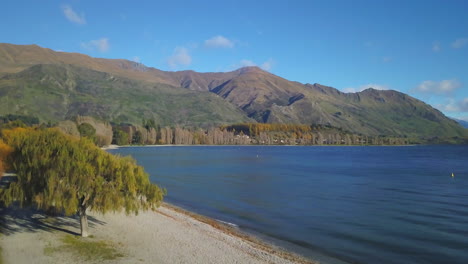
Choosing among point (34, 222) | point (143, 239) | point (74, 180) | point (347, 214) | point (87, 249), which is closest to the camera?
point (87, 249)

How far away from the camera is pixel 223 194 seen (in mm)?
54906

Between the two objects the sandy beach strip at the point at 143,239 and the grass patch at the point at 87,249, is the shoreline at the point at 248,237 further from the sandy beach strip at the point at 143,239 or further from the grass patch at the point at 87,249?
the grass patch at the point at 87,249

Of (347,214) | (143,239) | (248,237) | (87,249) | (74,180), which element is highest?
(74,180)

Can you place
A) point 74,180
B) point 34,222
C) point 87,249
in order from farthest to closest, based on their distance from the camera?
1. point 34,222
2. point 74,180
3. point 87,249

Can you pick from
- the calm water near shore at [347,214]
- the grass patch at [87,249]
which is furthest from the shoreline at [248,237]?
the grass patch at [87,249]

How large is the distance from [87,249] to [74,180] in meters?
4.23

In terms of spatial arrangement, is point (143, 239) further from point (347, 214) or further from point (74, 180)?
point (347, 214)

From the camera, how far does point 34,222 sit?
93.7 ft

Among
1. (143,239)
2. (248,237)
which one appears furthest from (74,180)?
(248,237)

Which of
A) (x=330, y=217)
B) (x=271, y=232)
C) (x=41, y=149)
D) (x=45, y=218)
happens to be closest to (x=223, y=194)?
(x=330, y=217)

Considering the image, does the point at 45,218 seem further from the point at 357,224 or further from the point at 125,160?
the point at 357,224

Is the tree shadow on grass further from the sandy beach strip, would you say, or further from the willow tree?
the willow tree

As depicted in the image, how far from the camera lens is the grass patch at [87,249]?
21.9 meters

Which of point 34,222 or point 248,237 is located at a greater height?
point 34,222
